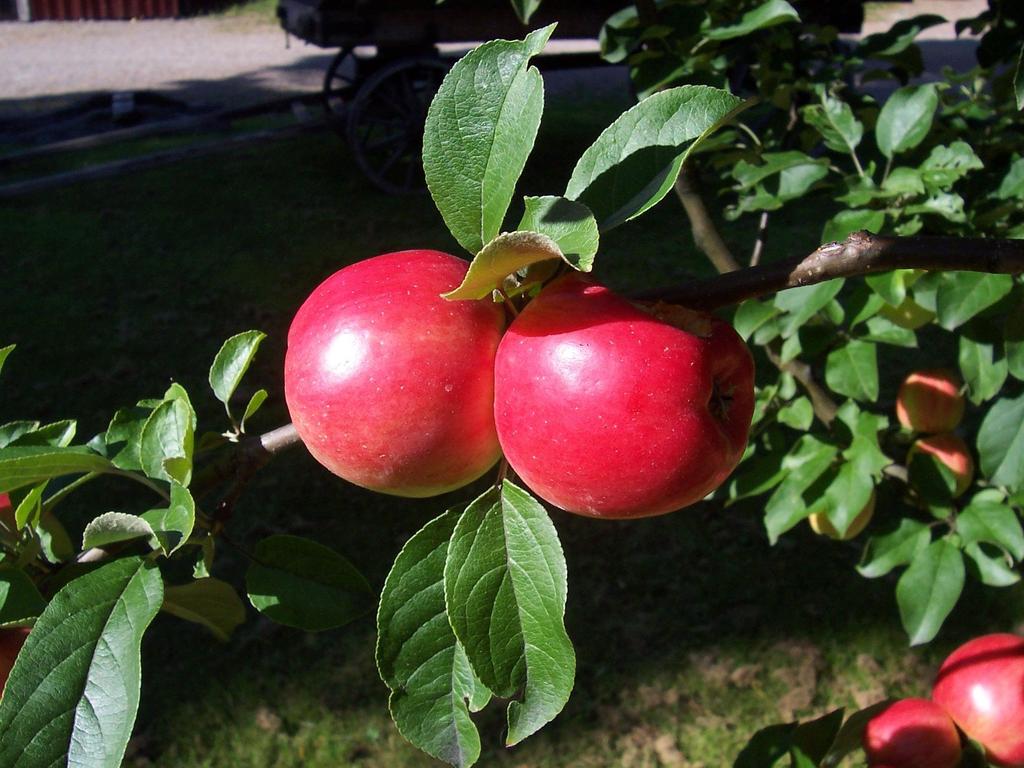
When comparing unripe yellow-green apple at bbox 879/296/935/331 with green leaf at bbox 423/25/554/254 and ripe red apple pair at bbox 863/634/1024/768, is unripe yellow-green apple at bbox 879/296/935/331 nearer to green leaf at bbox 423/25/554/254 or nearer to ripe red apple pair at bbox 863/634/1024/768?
ripe red apple pair at bbox 863/634/1024/768

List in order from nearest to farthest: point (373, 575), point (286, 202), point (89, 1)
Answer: point (373, 575) → point (286, 202) → point (89, 1)

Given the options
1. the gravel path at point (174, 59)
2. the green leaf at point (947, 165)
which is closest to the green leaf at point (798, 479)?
the green leaf at point (947, 165)

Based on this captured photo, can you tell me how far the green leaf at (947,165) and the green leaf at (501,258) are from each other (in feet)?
2.94

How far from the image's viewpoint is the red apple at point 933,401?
143 cm

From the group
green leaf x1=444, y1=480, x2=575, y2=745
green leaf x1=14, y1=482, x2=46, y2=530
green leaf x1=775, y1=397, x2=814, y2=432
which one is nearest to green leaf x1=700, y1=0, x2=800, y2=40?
green leaf x1=775, y1=397, x2=814, y2=432

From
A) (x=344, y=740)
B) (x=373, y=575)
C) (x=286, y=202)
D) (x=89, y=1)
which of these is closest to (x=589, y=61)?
(x=286, y=202)

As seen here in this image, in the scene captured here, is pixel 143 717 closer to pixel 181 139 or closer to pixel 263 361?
pixel 263 361

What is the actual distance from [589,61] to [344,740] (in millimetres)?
4802

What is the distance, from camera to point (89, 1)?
1107 centimetres

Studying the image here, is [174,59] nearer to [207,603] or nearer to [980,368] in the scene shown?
[980,368]

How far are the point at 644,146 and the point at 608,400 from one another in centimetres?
17

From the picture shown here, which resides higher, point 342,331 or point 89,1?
point 342,331

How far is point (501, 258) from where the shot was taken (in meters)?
0.47

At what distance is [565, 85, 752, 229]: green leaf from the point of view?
551 millimetres
